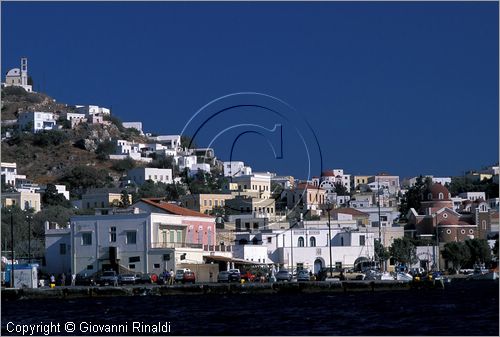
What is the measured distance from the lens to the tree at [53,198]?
490 ft

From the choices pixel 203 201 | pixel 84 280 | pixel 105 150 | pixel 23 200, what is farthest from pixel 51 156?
pixel 84 280

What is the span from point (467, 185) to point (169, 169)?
4269 centimetres

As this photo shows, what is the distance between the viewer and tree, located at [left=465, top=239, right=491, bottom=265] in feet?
385

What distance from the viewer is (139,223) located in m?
75.5

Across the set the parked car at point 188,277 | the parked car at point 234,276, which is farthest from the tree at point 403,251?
the parked car at point 188,277

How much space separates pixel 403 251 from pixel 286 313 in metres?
61.9

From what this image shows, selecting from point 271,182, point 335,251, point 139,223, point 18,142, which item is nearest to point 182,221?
point 139,223

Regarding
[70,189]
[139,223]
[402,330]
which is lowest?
[402,330]

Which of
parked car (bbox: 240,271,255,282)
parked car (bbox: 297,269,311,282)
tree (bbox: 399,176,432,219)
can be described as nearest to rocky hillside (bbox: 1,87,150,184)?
tree (bbox: 399,176,432,219)

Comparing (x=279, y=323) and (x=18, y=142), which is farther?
(x=18, y=142)

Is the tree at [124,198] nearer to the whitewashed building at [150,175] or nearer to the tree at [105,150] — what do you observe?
the whitewashed building at [150,175]

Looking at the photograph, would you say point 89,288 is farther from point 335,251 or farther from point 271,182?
point 271,182

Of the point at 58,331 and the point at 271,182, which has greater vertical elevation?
the point at 271,182

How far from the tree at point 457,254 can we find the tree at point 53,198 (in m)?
45.8
